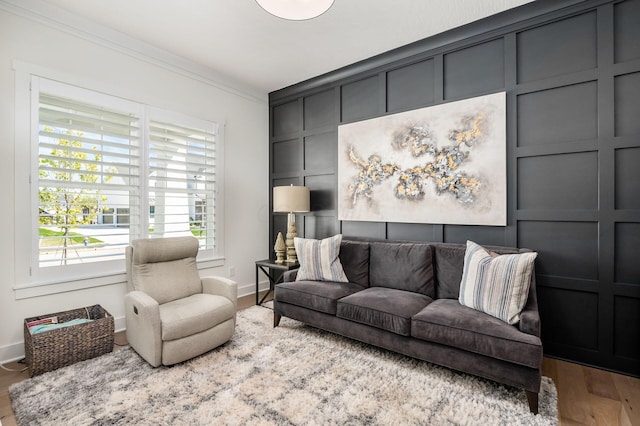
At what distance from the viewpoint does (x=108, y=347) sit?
261cm

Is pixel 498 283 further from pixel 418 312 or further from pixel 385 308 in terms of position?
pixel 385 308

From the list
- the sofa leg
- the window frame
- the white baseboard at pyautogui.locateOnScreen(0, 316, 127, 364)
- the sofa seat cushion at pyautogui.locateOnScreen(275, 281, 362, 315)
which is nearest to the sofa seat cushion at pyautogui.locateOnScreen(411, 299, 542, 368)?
the sofa leg

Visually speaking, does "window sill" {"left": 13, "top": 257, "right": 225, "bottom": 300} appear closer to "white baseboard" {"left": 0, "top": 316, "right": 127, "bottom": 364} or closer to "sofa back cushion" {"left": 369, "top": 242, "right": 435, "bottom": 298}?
"white baseboard" {"left": 0, "top": 316, "right": 127, "bottom": 364}

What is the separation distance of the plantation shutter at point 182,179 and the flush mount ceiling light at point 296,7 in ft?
6.76

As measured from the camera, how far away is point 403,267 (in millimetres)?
3016

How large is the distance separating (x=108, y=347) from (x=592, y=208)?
159 inches

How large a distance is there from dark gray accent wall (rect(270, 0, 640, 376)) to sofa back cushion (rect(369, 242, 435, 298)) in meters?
0.39

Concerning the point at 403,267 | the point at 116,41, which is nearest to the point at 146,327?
the point at 403,267

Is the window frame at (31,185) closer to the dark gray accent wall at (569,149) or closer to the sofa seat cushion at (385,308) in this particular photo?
the sofa seat cushion at (385,308)

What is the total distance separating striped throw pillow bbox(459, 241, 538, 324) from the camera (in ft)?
7.02

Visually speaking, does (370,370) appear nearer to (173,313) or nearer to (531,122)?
(173,313)

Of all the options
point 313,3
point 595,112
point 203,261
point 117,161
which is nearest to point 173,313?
point 203,261

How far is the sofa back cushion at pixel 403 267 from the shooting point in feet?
9.50

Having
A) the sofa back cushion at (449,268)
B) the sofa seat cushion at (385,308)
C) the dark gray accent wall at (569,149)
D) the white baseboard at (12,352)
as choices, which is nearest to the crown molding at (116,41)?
the dark gray accent wall at (569,149)
